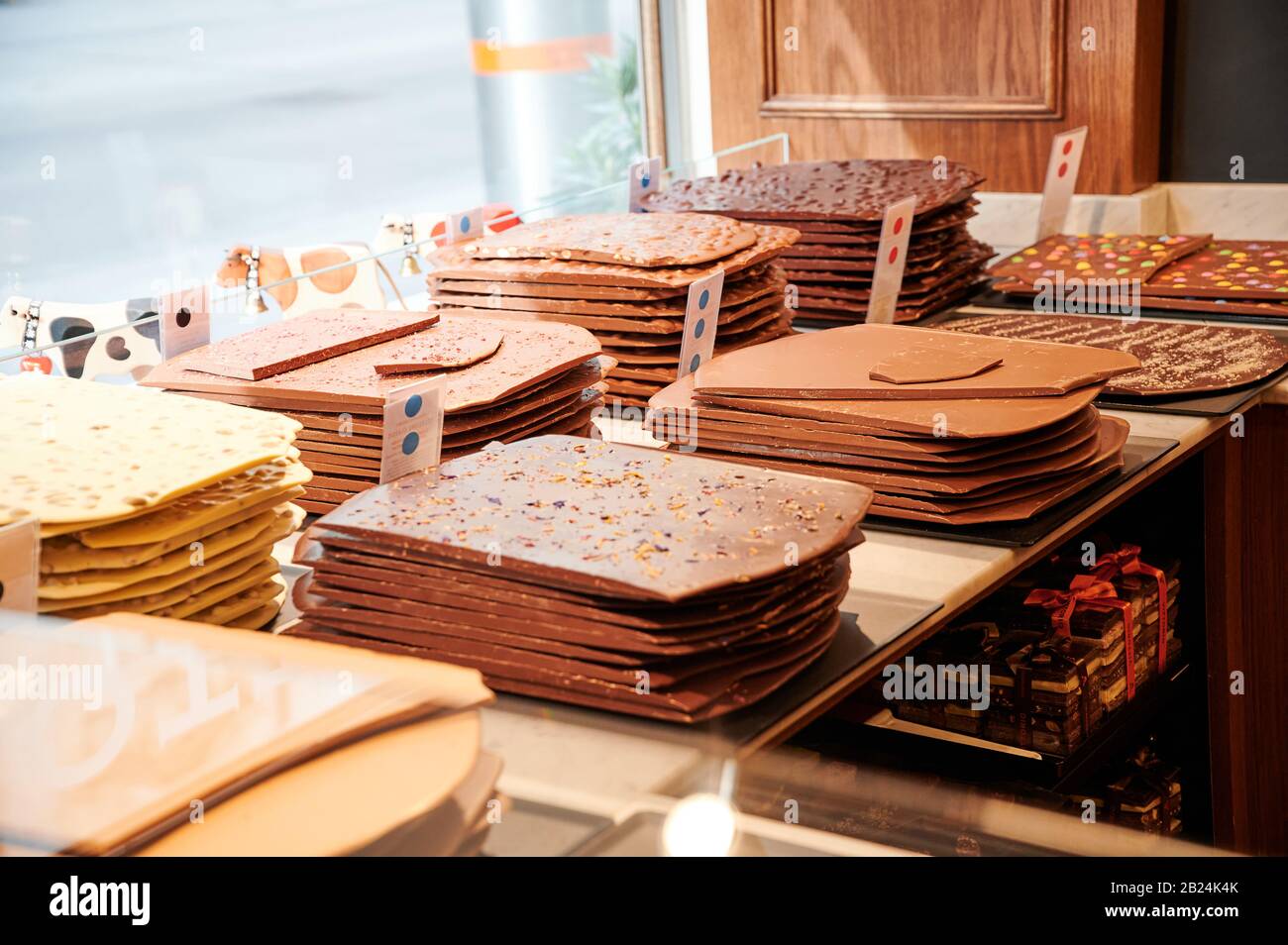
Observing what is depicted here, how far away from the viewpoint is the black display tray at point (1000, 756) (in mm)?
1879

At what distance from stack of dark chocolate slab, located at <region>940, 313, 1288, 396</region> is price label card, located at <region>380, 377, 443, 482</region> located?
3.06 feet

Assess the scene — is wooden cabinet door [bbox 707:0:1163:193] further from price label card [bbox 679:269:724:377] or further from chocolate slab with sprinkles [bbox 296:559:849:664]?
chocolate slab with sprinkles [bbox 296:559:849:664]

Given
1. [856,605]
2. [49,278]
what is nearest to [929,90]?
[856,605]

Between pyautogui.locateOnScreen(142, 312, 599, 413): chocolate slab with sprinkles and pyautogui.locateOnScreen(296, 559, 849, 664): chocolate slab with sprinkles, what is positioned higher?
pyautogui.locateOnScreen(142, 312, 599, 413): chocolate slab with sprinkles

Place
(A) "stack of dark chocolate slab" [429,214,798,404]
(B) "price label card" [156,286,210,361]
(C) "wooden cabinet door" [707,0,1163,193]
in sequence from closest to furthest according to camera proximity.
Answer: (B) "price label card" [156,286,210,361], (A) "stack of dark chocolate slab" [429,214,798,404], (C) "wooden cabinet door" [707,0,1163,193]

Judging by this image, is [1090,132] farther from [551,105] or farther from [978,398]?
[551,105]

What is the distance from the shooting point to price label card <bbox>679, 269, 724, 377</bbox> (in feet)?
6.44

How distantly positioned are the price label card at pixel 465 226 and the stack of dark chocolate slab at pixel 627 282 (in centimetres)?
14

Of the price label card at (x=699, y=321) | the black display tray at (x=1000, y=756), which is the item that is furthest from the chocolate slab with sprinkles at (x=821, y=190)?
the black display tray at (x=1000, y=756)

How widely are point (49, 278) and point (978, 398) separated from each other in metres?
5.05

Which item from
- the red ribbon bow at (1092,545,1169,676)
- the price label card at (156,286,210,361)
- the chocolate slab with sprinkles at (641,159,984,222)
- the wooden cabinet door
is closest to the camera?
the price label card at (156,286,210,361)

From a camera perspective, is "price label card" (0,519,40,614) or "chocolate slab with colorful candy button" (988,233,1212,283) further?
"chocolate slab with colorful candy button" (988,233,1212,283)

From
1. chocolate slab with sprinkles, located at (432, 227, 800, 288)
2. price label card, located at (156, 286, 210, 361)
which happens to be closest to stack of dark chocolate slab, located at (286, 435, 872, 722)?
price label card, located at (156, 286, 210, 361)

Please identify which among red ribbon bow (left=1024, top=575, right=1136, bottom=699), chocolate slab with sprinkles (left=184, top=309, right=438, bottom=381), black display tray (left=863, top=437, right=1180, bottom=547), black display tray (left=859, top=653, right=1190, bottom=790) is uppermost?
chocolate slab with sprinkles (left=184, top=309, right=438, bottom=381)
